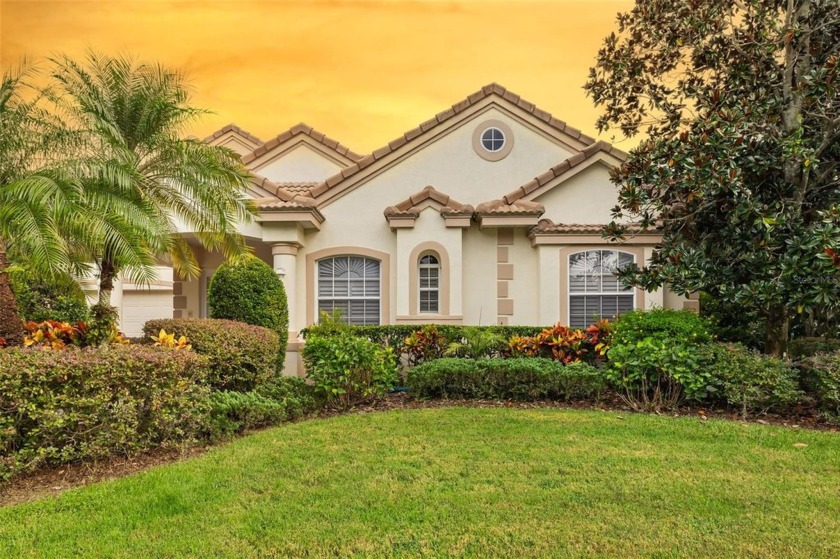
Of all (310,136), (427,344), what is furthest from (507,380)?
(310,136)

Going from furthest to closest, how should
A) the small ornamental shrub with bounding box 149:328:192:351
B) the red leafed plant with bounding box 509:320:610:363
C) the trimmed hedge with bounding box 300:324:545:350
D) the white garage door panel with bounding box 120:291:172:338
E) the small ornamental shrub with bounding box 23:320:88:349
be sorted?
the white garage door panel with bounding box 120:291:172:338 < the trimmed hedge with bounding box 300:324:545:350 < the red leafed plant with bounding box 509:320:610:363 < the small ornamental shrub with bounding box 23:320:88:349 < the small ornamental shrub with bounding box 149:328:192:351

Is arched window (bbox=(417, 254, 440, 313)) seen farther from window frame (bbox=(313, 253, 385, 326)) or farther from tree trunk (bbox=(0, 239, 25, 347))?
tree trunk (bbox=(0, 239, 25, 347))

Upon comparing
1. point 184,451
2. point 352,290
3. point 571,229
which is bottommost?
point 184,451

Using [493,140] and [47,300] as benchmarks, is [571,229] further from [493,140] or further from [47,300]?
[47,300]

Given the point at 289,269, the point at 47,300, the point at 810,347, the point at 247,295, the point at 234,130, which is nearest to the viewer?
the point at 810,347

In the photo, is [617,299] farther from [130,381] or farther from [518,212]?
[130,381]

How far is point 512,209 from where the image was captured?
1177 cm

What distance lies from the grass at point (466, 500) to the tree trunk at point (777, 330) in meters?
2.59

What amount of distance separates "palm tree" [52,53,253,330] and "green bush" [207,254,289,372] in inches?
48.8

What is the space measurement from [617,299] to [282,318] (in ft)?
24.8

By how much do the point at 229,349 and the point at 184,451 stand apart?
95.0 inches

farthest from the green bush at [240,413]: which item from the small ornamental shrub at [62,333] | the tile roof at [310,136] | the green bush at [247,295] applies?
the tile roof at [310,136]

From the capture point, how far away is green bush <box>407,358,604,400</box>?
334 inches

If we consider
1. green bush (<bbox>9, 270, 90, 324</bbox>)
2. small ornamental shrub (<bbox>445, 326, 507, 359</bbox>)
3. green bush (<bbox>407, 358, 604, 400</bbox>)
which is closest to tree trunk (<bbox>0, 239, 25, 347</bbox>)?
green bush (<bbox>9, 270, 90, 324</bbox>)
